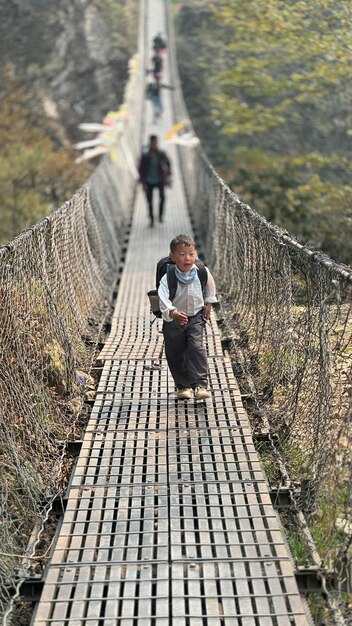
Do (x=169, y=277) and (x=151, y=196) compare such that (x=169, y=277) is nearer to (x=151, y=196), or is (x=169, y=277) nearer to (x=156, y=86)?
(x=151, y=196)

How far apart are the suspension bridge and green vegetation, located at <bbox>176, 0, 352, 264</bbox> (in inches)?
68.2

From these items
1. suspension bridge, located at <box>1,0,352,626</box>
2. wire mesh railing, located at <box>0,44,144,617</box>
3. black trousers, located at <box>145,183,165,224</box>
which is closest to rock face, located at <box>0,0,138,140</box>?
black trousers, located at <box>145,183,165,224</box>

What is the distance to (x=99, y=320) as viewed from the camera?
Answer: 7738mm

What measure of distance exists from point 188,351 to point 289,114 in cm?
2275

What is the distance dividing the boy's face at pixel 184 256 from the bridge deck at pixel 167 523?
2.88 feet

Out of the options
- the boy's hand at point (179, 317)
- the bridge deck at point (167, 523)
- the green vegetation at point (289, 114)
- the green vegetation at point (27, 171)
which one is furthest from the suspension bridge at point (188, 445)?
the green vegetation at point (27, 171)

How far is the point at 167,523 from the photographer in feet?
13.1

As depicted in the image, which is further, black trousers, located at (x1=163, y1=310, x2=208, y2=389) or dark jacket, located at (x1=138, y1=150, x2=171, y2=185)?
dark jacket, located at (x1=138, y1=150, x2=171, y2=185)

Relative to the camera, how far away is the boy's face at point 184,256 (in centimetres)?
512

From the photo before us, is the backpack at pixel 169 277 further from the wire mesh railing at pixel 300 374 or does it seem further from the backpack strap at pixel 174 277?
the wire mesh railing at pixel 300 374

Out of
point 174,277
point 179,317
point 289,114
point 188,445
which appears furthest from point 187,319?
point 289,114

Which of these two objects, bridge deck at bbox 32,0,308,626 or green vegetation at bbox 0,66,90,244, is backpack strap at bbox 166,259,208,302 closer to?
bridge deck at bbox 32,0,308,626

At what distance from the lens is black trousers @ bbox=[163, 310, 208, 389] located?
5.34 meters

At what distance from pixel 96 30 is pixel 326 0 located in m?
23.6
